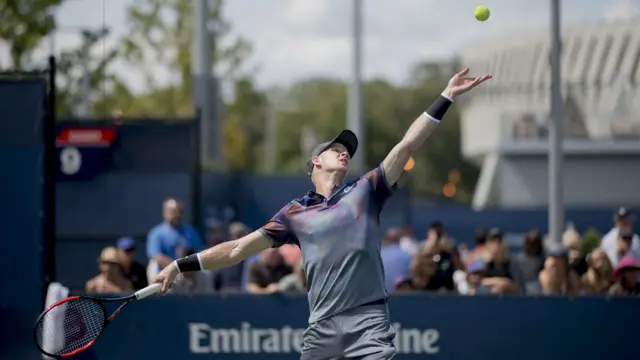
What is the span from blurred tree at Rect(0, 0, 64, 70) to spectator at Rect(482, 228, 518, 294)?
13.7 m

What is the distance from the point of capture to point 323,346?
7312 millimetres

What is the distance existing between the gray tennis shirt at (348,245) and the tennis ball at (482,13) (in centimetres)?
141

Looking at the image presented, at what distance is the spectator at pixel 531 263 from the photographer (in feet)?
43.6

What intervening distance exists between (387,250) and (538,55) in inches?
2338

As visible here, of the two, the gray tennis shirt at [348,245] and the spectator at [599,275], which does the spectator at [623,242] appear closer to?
the spectator at [599,275]

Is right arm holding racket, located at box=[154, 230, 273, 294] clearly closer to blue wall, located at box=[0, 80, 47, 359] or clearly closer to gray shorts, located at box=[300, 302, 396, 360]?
gray shorts, located at box=[300, 302, 396, 360]

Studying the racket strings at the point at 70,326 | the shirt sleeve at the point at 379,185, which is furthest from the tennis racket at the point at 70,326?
the shirt sleeve at the point at 379,185

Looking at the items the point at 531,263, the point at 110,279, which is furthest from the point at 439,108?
the point at 531,263

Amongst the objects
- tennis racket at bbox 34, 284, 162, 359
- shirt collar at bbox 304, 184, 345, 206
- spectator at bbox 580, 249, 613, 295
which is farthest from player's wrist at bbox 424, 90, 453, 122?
spectator at bbox 580, 249, 613, 295

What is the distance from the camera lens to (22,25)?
25375mm

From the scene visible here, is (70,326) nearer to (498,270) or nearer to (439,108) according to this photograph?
(439,108)

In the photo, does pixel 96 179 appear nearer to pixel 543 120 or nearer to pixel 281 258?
pixel 281 258

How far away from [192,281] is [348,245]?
593 cm

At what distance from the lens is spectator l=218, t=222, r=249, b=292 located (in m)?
15.8
